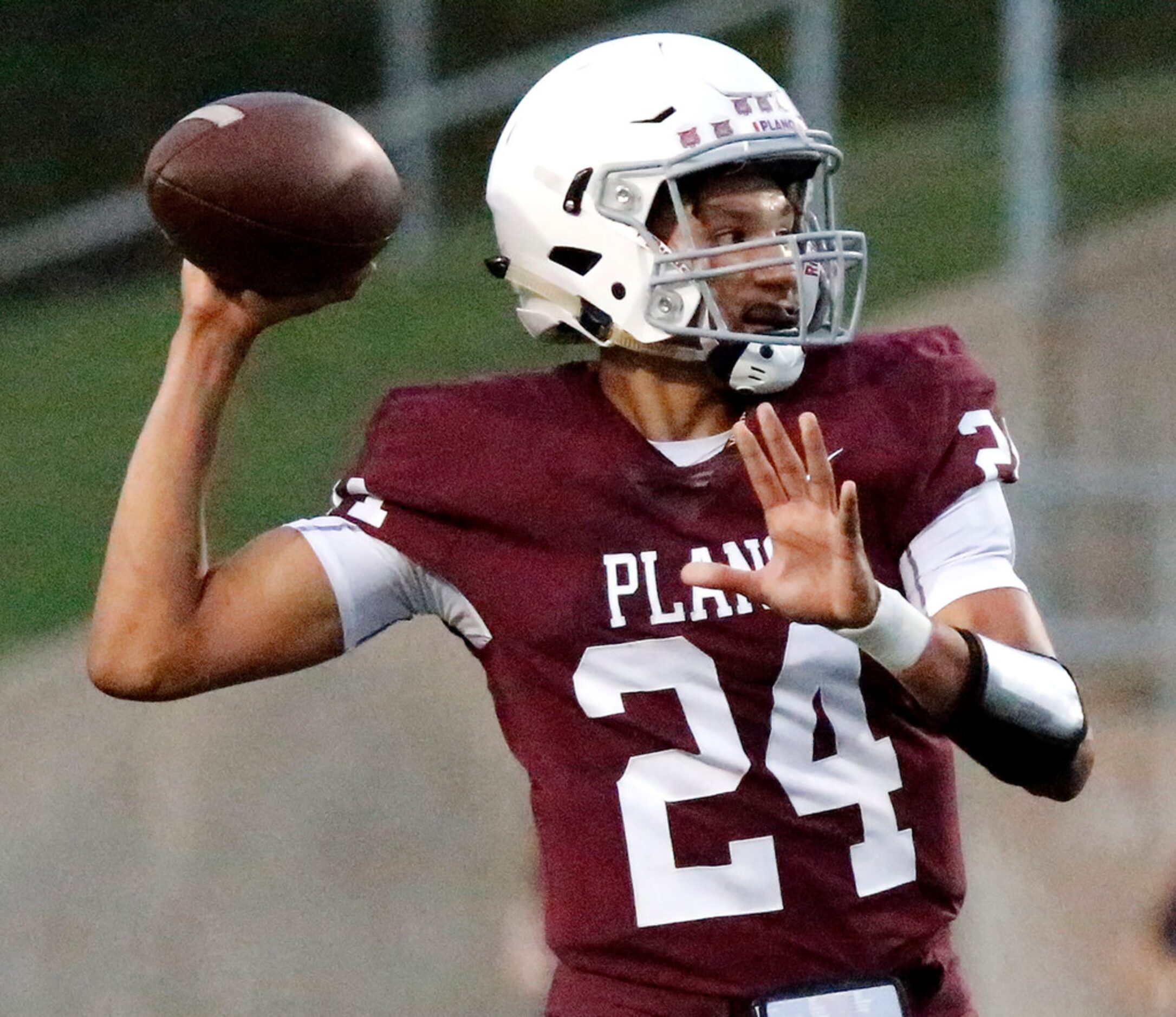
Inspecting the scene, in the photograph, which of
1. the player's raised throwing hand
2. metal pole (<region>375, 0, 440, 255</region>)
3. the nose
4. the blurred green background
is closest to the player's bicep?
the nose

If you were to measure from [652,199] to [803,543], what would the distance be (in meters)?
0.51

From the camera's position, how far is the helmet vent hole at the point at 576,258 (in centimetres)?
228

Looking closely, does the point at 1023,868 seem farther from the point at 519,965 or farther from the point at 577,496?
the point at 577,496

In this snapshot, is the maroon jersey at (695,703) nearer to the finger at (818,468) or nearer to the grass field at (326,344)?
the finger at (818,468)

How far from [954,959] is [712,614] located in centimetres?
42

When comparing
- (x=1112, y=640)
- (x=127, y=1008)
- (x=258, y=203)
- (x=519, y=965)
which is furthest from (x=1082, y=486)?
(x=258, y=203)

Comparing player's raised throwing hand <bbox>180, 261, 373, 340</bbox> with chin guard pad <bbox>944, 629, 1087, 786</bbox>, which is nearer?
chin guard pad <bbox>944, 629, 1087, 786</bbox>

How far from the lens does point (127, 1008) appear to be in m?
4.03

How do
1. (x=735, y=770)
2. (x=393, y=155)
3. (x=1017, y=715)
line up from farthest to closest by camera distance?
(x=393, y=155) → (x=735, y=770) → (x=1017, y=715)

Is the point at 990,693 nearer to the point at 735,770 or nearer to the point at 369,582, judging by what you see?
the point at 735,770

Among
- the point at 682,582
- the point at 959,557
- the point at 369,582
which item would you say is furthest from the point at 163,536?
the point at 959,557

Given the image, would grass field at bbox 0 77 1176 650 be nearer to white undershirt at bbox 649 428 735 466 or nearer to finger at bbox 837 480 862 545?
white undershirt at bbox 649 428 735 466

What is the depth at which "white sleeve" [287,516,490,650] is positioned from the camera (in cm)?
216

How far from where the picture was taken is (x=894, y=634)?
1859 millimetres
